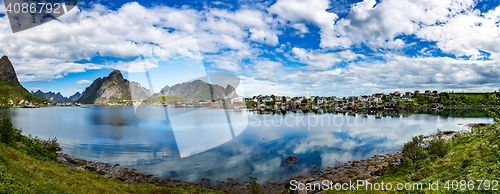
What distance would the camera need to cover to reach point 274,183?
66.9 ft

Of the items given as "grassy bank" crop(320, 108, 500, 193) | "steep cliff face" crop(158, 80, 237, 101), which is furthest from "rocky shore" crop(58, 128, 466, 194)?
"steep cliff face" crop(158, 80, 237, 101)

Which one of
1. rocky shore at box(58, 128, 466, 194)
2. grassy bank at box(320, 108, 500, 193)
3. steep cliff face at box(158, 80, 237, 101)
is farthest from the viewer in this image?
rocky shore at box(58, 128, 466, 194)

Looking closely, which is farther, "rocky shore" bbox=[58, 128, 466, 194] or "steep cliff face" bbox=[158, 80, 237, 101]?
"rocky shore" bbox=[58, 128, 466, 194]

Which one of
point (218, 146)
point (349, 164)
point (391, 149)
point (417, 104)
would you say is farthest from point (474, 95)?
point (218, 146)

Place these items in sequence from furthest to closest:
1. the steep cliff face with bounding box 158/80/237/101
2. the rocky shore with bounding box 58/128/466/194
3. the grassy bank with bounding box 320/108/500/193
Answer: the rocky shore with bounding box 58/128/466/194
the steep cliff face with bounding box 158/80/237/101
the grassy bank with bounding box 320/108/500/193

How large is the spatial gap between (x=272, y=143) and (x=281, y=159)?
10.3 metres

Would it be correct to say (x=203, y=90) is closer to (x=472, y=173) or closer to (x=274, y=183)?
(x=274, y=183)

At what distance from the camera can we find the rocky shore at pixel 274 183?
63.7 feet

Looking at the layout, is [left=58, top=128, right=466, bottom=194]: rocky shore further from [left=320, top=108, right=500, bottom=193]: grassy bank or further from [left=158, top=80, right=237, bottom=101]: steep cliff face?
[left=158, top=80, right=237, bottom=101]: steep cliff face

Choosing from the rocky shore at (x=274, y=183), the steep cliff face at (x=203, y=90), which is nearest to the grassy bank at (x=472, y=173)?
the rocky shore at (x=274, y=183)

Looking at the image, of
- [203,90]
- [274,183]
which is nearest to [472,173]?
[274,183]

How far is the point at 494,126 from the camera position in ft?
25.9

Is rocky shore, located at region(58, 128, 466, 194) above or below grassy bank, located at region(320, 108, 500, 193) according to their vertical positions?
below

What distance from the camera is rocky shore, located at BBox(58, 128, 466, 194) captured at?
19.4 metres
